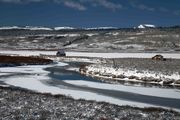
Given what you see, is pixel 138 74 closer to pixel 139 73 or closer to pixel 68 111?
pixel 139 73

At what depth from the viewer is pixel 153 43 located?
164m

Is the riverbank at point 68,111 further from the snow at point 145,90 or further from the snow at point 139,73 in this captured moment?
the snow at point 139,73

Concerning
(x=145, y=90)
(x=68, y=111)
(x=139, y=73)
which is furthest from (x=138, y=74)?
(x=68, y=111)

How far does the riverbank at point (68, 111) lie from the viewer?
62.1 feet

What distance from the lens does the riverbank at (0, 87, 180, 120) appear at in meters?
18.9

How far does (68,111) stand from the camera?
20156 mm

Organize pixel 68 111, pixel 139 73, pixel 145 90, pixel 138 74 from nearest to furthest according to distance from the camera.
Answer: pixel 68 111 → pixel 145 90 → pixel 138 74 → pixel 139 73

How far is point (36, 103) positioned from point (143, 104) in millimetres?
6895

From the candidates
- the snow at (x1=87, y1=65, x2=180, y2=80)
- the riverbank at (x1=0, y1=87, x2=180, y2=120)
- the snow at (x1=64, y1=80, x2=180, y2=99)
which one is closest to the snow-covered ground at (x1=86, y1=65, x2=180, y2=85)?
the snow at (x1=87, y1=65, x2=180, y2=80)

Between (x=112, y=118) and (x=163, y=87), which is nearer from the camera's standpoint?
(x=112, y=118)

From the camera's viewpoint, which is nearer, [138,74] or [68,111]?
[68,111]

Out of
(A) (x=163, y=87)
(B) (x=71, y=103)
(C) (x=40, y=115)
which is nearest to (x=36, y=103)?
(B) (x=71, y=103)

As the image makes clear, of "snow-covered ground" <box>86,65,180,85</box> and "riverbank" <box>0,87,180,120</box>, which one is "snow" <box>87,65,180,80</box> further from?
"riverbank" <box>0,87,180,120</box>

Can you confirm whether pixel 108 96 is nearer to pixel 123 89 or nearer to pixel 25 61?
pixel 123 89
